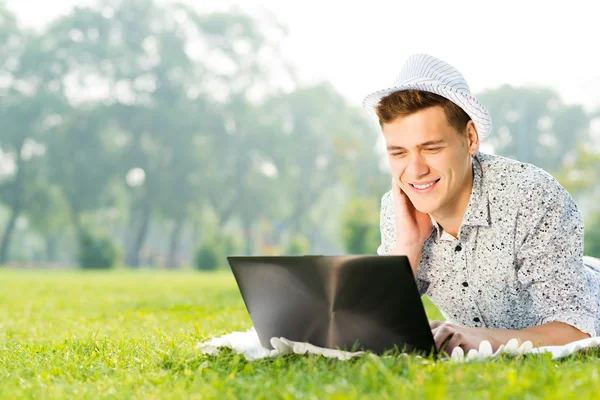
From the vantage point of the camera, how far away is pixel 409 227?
11.4 feet

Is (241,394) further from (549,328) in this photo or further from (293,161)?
(293,161)

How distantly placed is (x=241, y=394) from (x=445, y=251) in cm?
161

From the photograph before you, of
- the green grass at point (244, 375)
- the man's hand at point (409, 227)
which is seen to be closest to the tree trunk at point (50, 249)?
the green grass at point (244, 375)

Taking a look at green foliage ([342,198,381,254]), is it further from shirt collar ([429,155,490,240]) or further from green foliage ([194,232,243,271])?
shirt collar ([429,155,490,240])

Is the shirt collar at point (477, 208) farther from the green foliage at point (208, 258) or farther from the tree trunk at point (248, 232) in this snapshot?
the tree trunk at point (248, 232)

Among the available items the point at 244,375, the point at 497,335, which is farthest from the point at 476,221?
the point at 244,375

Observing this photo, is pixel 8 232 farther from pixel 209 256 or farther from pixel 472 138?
pixel 472 138

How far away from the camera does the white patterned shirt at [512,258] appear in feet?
10.1

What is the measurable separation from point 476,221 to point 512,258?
9.6 inches

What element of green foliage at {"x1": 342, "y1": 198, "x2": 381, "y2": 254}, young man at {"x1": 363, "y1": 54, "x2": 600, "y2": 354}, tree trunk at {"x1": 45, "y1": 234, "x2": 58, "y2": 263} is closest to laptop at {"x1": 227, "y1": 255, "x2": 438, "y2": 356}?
young man at {"x1": 363, "y1": 54, "x2": 600, "y2": 354}

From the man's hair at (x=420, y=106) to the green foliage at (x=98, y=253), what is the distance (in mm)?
24371

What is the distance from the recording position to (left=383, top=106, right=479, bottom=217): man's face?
3.10m

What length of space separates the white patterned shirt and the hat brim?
0.27 m

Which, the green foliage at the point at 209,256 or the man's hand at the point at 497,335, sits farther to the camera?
the green foliage at the point at 209,256
